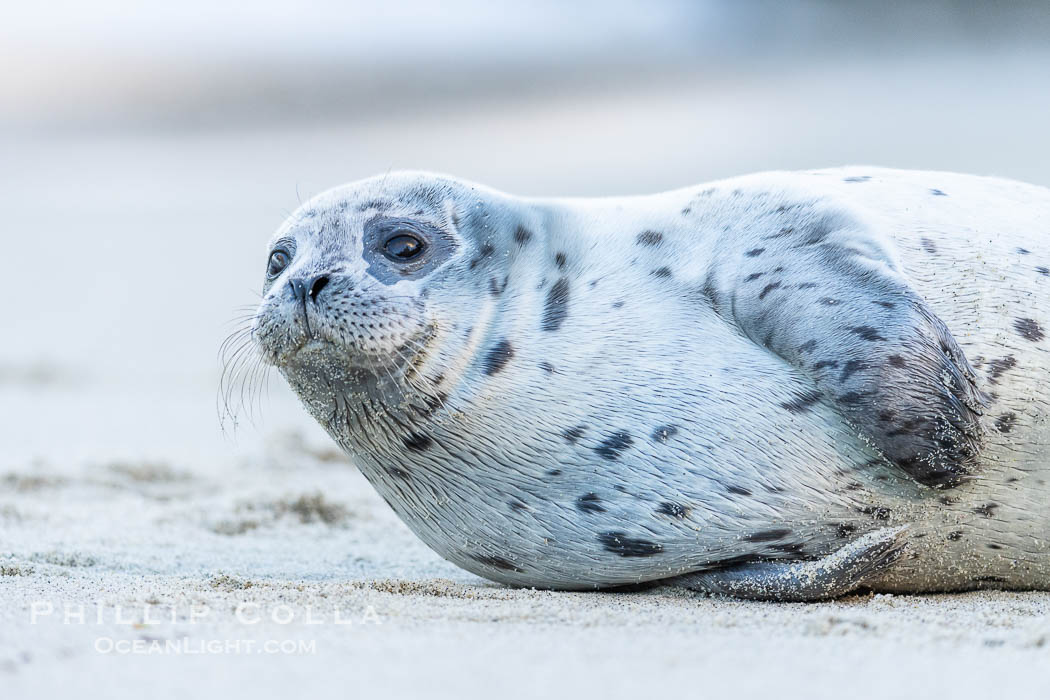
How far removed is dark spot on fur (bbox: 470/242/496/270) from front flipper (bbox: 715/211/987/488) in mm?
709

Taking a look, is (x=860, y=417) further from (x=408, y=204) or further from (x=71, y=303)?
Answer: (x=71, y=303)

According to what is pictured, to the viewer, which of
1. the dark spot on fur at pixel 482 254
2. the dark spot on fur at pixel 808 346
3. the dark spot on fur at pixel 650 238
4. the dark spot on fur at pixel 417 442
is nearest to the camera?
the dark spot on fur at pixel 808 346

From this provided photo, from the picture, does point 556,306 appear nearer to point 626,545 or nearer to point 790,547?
point 626,545

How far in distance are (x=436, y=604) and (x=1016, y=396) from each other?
155 centimetres

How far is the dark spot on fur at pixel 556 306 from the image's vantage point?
3.20 meters

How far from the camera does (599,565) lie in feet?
10.0

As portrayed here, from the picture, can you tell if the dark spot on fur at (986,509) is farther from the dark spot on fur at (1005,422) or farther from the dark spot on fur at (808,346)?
the dark spot on fur at (808,346)

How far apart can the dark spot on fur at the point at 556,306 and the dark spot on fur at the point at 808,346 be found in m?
0.65

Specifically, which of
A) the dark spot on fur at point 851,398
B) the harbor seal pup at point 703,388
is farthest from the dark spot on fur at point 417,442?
the dark spot on fur at point 851,398

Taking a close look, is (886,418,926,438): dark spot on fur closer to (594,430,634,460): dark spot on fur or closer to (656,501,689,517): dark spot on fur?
(656,501,689,517): dark spot on fur

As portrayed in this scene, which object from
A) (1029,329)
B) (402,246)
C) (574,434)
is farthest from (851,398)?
(402,246)

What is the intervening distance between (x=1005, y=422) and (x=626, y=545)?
1.01 metres

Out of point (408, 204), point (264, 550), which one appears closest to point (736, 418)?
point (408, 204)

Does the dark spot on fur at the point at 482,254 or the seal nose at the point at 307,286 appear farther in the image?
the dark spot on fur at the point at 482,254
